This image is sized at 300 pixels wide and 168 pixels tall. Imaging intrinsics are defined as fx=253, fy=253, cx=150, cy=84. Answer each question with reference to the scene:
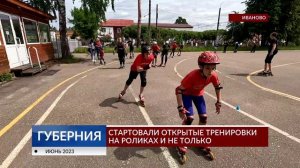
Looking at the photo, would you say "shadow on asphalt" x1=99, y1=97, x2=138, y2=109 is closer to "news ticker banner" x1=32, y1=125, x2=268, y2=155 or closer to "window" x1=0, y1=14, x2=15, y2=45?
"news ticker banner" x1=32, y1=125, x2=268, y2=155

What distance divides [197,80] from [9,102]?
5.97 metres

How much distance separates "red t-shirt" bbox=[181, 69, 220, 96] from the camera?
4039 mm

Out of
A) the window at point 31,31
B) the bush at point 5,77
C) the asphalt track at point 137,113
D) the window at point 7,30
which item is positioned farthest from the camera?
the window at point 31,31

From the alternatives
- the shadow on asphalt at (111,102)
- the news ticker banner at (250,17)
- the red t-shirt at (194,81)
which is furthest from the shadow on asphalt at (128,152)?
the news ticker banner at (250,17)

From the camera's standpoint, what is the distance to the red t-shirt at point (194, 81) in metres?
4.04

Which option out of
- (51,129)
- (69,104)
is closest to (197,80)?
(51,129)

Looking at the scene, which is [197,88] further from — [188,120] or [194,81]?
[188,120]

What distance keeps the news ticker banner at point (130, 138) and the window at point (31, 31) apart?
11.9m

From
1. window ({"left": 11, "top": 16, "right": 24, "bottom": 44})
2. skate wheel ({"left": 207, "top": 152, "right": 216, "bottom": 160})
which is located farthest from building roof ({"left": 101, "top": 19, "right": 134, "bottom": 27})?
skate wheel ({"left": 207, "top": 152, "right": 216, "bottom": 160})

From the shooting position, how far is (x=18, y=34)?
43.4ft

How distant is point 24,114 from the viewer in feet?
20.7

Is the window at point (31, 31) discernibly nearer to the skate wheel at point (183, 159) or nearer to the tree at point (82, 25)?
the skate wheel at point (183, 159)

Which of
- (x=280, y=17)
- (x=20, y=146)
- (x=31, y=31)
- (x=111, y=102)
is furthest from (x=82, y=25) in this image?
(x=20, y=146)

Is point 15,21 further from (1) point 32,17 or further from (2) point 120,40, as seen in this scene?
(2) point 120,40
